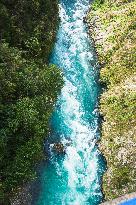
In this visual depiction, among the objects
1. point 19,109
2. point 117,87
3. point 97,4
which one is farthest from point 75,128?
point 97,4

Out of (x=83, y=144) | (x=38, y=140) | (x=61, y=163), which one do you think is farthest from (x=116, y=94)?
(x=38, y=140)

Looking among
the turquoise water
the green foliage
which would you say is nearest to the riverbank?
the green foliage

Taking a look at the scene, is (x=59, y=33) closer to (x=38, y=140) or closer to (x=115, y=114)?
(x=115, y=114)

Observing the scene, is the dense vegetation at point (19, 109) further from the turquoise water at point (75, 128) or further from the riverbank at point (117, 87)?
the riverbank at point (117, 87)

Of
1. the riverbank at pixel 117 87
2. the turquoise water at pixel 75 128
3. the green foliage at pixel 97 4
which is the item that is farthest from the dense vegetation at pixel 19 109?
the green foliage at pixel 97 4

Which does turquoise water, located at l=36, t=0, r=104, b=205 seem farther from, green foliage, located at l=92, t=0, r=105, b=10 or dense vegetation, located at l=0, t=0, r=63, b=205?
dense vegetation, located at l=0, t=0, r=63, b=205
